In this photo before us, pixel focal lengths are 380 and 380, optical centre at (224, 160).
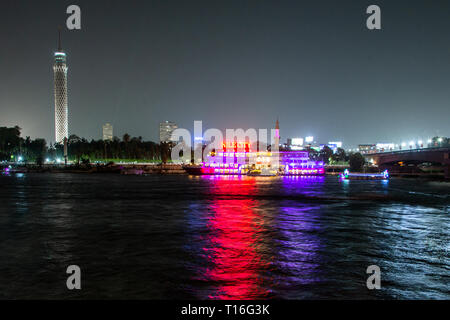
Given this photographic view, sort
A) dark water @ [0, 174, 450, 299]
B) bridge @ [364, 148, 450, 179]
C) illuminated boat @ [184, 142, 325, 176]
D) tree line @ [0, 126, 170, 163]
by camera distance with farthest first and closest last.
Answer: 1. tree line @ [0, 126, 170, 163]
2. illuminated boat @ [184, 142, 325, 176]
3. bridge @ [364, 148, 450, 179]
4. dark water @ [0, 174, 450, 299]

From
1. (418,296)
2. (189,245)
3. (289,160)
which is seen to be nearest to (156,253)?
(189,245)

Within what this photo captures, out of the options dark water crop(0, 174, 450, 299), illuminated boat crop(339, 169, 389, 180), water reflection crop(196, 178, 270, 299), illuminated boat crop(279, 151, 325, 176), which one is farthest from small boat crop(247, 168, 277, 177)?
water reflection crop(196, 178, 270, 299)

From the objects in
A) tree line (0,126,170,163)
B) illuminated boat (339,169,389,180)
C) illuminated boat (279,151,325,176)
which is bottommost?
illuminated boat (339,169,389,180)

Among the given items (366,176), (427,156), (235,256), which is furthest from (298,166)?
(235,256)

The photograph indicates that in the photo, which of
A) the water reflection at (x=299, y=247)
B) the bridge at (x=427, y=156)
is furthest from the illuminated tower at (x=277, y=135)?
the water reflection at (x=299, y=247)

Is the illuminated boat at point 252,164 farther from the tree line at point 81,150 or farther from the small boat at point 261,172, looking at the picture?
the tree line at point 81,150

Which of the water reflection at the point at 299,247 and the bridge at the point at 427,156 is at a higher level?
the bridge at the point at 427,156

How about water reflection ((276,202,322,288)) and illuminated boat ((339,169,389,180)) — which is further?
illuminated boat ((339,169,389,180))

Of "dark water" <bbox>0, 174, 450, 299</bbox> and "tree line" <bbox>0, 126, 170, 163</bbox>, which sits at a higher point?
"tree line" <bbox>0, 126, 170, 163</bbox>

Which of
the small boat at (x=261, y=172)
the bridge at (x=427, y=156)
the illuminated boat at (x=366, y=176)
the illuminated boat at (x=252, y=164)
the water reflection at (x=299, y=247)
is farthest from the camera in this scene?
the illuminated boat at (x=252, y=164)

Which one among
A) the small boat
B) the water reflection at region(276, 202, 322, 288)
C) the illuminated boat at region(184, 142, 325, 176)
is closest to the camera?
the water reflection at region(276, 202, 322, 288)

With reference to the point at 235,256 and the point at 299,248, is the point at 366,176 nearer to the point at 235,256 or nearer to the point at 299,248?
the point at 299,248

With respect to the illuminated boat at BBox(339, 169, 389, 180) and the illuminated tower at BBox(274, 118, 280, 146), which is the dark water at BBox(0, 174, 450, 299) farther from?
the illuminated tower at BBox(274, 118, 280, 146)

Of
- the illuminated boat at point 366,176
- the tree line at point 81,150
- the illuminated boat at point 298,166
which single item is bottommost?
the illuminated boat at point 366,176
